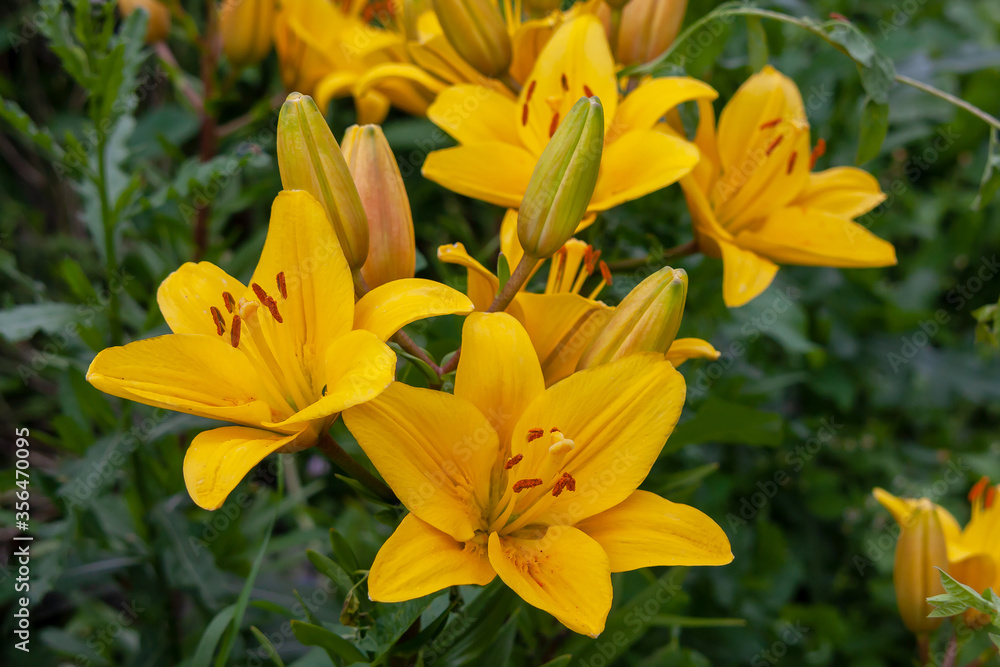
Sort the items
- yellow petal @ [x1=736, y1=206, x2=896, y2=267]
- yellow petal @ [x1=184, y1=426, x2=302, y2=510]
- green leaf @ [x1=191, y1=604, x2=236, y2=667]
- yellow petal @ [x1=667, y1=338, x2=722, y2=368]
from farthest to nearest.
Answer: yellow petal @ [x1=736, y1=206, x2=896, y2=267] → green leaf @ [x1=191, y1=604, x2=236, y2=667] → yellow petal @ [x1=667, y1=338, x2=722, y2=368] → yellow petal @ [x1=184, y1=426, x2=302, y2=510]

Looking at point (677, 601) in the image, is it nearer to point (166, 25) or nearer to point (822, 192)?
point (822, 192)

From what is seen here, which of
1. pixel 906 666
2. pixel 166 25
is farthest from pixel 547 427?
pixel 906 666

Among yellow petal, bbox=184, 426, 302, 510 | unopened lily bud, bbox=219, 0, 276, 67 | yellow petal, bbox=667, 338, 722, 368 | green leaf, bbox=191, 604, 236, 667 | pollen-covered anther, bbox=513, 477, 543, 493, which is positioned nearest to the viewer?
yellow petal, bbox=184, 426, 302, 510

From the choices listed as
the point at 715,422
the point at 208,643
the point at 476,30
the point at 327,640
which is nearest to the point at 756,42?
the point at 476,30

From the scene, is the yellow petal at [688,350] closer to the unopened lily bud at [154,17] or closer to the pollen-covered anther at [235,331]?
the pollen-covered anther at [235,331]

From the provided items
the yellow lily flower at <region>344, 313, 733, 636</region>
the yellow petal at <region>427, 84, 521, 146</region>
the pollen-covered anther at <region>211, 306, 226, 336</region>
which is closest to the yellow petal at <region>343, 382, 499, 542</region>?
the yellow lily flower at <region>344, 313, 733, 636</region>

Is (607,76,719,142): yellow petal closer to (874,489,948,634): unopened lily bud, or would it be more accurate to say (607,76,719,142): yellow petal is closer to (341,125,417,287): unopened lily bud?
(341,125,417,287): unopened lily bud

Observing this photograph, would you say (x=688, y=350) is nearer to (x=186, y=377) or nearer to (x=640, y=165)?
(x=640, y=165)

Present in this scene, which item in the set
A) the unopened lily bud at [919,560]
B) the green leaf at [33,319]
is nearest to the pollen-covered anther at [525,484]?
the unopened lily bud at [919,560]
